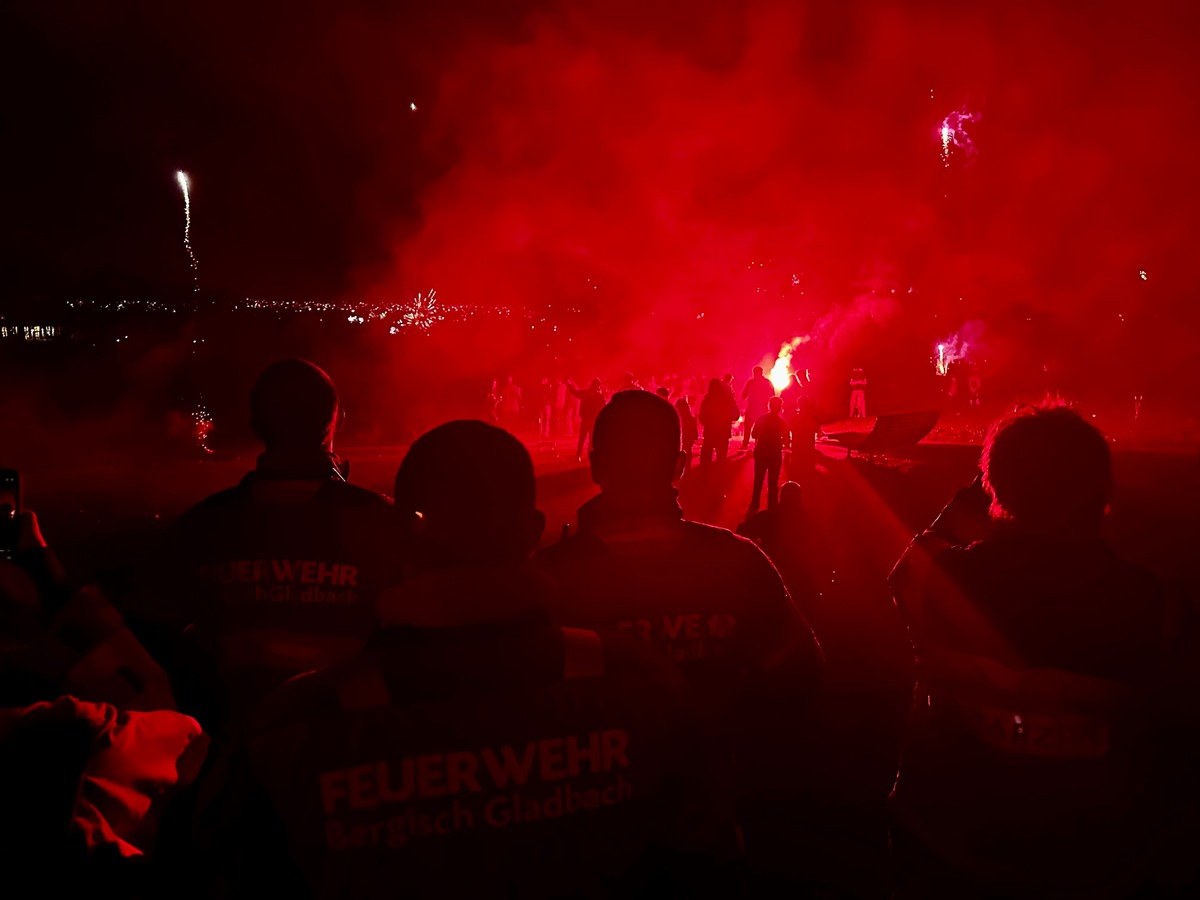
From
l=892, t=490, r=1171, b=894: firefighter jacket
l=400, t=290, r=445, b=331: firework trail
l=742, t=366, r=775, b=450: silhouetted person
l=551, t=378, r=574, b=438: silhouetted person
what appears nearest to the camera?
l=892, t=490, r=1171, b=894: firefighter jacket

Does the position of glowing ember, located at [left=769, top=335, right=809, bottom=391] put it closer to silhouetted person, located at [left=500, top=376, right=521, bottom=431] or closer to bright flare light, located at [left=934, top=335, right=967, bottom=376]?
bright flare light, located at [left=934, top=335, right=967, bottom=376]

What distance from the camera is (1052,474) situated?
2.14 metres

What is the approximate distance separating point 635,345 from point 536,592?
34.2 meters

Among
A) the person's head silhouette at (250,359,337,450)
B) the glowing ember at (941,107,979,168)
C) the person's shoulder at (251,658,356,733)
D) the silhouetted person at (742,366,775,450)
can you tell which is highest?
the glowing ember at (941,107,979,168)

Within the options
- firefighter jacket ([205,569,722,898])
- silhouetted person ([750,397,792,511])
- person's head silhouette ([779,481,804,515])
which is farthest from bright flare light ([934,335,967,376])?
firefighter jacket ([205,569,722,898])

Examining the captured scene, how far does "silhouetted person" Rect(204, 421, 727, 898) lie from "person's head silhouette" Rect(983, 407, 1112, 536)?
1.13 metres

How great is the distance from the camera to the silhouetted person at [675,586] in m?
2.37

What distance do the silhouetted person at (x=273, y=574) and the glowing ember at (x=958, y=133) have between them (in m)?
29.4

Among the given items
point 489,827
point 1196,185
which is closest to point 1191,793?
point 489,827

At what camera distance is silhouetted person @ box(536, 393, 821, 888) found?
7.77 ft

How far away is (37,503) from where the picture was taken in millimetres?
12742

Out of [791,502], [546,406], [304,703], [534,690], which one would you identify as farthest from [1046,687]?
[546,406]

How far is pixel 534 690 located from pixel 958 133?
101ft

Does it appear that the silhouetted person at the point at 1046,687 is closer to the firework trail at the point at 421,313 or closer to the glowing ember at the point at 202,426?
the glowing ember at the point at 202,426
